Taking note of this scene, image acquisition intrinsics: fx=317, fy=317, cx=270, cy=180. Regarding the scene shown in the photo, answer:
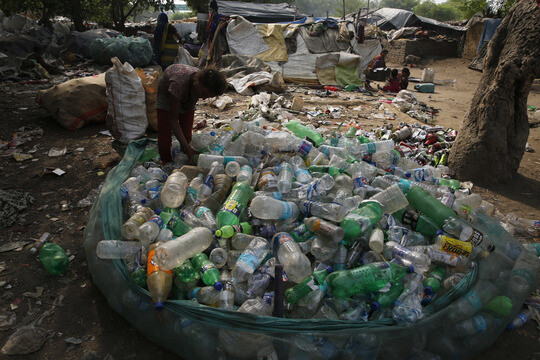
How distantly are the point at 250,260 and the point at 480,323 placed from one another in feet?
4.91

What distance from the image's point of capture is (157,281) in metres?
1.96

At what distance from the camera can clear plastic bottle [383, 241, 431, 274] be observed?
7.31ft

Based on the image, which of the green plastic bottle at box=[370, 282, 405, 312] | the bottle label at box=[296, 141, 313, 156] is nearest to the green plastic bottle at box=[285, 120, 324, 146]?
the bottle label at box=[296, 141, 313, 156]

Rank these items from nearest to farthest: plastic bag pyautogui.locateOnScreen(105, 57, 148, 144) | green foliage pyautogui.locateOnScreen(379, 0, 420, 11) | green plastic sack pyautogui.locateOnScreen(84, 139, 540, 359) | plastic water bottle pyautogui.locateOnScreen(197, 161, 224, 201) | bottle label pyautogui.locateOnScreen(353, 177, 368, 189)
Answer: green plastic sack pyautogui.locateOnScreen(84, 139, 540, 359) < plastic water bottle pyautogui.locateOnScreen(197, 161, 224, 201) < bottle label pyautogui.locateOnScreen(353, 177, 368, 189) < plastic bag pyautogui.locateOnScreen(105, 57, 148, 144) < green foliage pyautogui.locateOnScreen(379, 0, 420, 11)

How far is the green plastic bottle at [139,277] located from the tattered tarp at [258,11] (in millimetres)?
12511

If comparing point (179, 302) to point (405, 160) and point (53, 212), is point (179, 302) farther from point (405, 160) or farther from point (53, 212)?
point (405, 160)

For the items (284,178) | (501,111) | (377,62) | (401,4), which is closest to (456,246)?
(284,178)

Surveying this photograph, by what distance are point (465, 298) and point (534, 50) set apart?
324cm

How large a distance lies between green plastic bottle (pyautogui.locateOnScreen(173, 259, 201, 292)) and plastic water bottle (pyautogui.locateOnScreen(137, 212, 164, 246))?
A: 336 mm

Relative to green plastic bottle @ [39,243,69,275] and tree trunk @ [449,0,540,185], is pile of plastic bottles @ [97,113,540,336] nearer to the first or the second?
green plastic bottle @ [39,243,69,275]

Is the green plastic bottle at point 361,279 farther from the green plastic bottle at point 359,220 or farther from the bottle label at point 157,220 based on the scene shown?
the bottle label at point 157,220

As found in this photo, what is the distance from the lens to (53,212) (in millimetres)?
3277

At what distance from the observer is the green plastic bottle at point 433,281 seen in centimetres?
207

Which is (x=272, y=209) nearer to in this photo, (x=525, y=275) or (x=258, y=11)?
(x=525, y=275)
